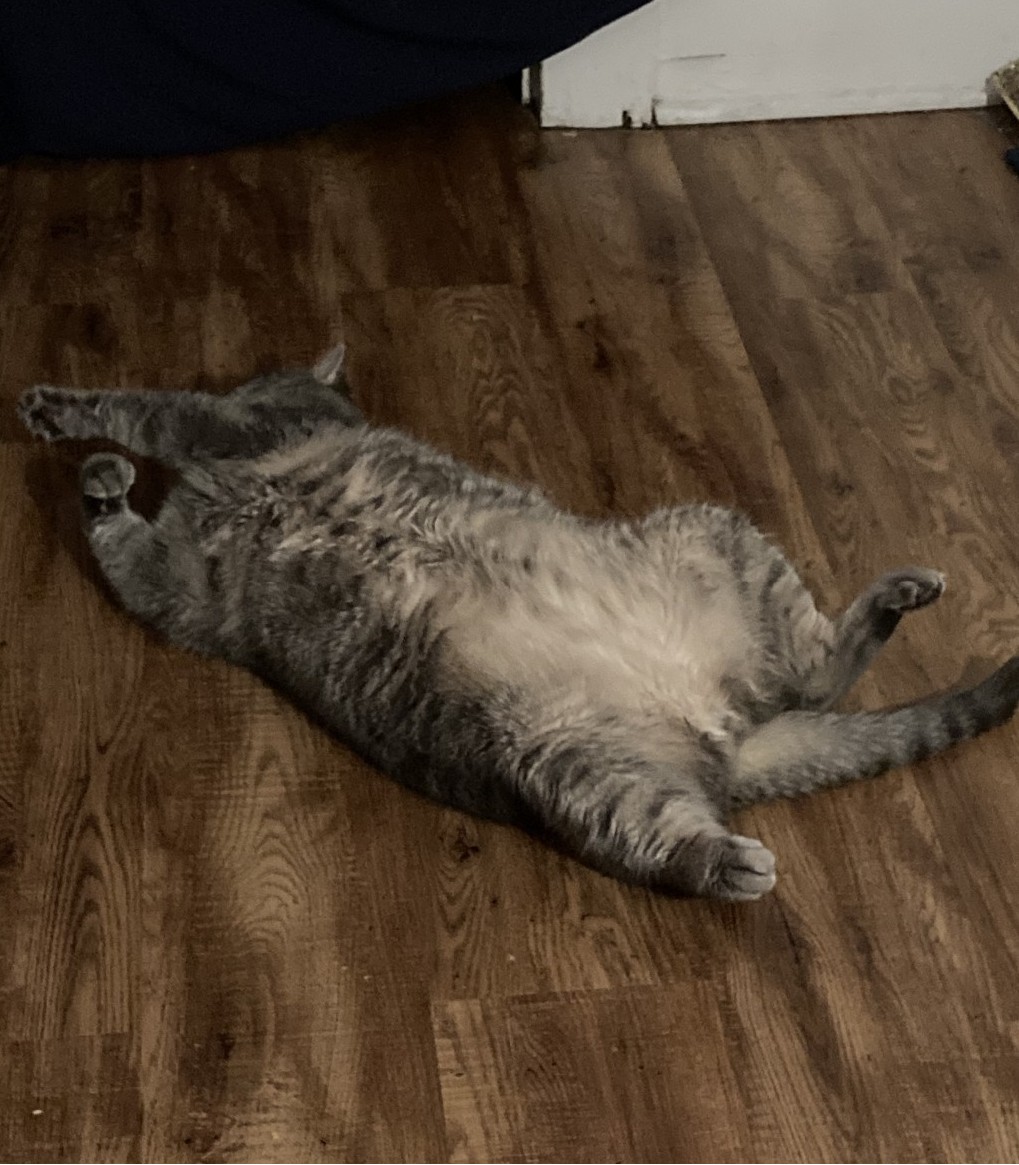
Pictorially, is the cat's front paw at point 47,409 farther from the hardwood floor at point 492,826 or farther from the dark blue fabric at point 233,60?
the dark blue fabric at point 233,60

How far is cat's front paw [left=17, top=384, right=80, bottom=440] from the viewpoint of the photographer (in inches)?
88.0

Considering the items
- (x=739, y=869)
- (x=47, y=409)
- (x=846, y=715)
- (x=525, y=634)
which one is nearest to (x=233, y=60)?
(x=47, y=409)

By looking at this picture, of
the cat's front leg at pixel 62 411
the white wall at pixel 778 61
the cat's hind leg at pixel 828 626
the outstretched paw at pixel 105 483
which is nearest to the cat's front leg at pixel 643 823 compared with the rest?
the cat's hind leg at pixel 828 626

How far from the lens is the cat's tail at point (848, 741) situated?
1932mm

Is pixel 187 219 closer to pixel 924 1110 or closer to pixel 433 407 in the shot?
pixel 433 407

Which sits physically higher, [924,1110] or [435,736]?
[435,736]

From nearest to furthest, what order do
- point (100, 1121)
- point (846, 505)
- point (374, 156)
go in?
point (100, 1121)
point (846, 505)
point (374, 156)

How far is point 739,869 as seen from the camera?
1.72 m

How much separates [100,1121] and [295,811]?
0.46 metres

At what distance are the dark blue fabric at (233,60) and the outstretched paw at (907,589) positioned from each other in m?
1.39

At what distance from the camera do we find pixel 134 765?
2.03 m

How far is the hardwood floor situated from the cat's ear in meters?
0.15

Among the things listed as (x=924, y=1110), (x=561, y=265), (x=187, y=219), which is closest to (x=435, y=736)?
(x=924, y=1110)

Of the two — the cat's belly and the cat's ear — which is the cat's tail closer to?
the cat's belly
